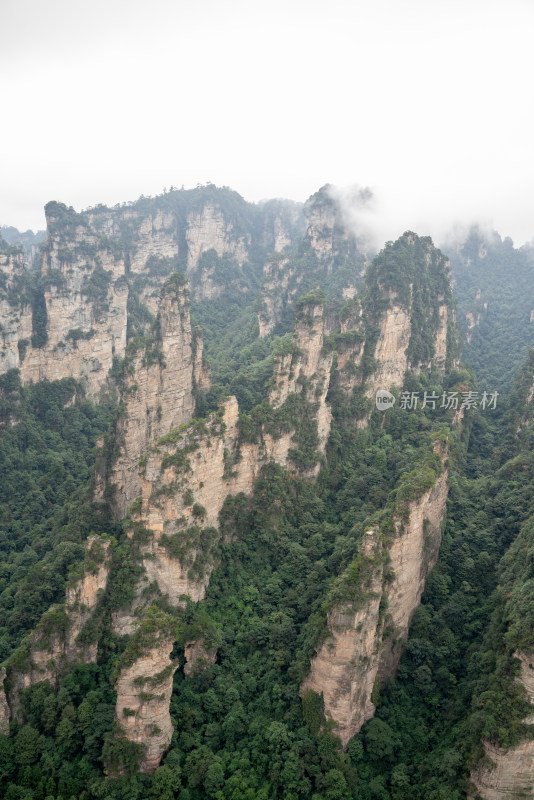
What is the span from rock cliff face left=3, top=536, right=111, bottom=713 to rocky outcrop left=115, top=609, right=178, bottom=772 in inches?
167

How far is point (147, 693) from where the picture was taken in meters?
23.3

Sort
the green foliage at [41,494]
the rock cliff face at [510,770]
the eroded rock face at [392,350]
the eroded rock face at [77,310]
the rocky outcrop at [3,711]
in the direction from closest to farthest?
1. the rock cliff face at [510,770]
2. the rocky outcrop at [3,711]
3. the green foliage at [41,494]
4. the eroded rock face at [392,350]
5. the eroded rock face at [77,310]

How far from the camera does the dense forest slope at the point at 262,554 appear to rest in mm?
23391

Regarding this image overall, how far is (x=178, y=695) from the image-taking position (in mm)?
27266

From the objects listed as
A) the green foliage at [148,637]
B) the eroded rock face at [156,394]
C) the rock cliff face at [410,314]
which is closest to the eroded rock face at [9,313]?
the eroded rock face at [156,394]

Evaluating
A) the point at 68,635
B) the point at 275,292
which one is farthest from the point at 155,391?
the point at 275,292

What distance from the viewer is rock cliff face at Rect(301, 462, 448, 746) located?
80.1 ft

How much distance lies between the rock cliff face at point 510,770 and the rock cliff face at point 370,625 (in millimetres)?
5826

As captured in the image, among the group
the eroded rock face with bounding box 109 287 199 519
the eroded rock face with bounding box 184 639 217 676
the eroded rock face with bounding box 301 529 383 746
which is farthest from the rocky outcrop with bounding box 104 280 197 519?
the eroded rock face with bounding box 301 529 383 746

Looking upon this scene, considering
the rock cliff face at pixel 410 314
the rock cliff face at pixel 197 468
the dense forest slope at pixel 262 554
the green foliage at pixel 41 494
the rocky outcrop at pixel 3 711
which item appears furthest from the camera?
the rock cliff face at pixel 410 314

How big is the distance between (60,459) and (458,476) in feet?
104
